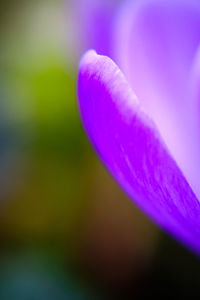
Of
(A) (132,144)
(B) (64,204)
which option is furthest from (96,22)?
(A) (132,144)

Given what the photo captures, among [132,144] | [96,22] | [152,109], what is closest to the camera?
[132,144]

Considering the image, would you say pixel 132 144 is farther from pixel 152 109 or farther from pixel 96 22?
A: pixel 96 22

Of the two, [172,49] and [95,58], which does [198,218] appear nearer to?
[95,58]

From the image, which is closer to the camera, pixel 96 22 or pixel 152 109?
pixel 152 109

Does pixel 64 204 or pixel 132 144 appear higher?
pixel 132 144

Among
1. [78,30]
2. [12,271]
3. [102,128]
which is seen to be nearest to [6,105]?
[78,30]

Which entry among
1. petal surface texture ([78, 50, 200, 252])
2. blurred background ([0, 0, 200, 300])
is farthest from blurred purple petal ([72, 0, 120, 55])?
petal surface texture ([78, 50, 200, 252])
